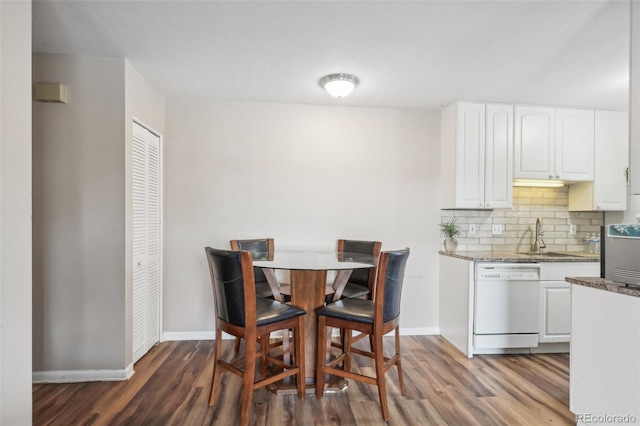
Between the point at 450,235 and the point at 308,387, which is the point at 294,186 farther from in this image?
the point at 308,387

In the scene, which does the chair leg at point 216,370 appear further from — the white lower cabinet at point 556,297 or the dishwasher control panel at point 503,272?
the white lower cabinet at point 556,297

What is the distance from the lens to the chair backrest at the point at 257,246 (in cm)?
282

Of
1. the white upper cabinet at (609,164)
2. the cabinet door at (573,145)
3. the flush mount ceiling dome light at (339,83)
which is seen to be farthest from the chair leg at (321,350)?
the white upper cabinet at (609,164)

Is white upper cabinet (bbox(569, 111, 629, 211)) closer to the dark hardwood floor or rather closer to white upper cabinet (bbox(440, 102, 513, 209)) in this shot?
white upper cabinet (bbox(440, 102, 513, 209))

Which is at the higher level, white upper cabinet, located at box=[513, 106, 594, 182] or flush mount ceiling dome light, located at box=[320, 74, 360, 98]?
flush mount ceiling dome light, located at box=[320, 74, 360, 98]

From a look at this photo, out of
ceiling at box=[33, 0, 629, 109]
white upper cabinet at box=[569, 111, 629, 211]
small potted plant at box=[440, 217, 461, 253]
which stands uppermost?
ceiling at box=[33, 0, 629, 109]

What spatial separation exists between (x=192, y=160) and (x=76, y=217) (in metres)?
1.12

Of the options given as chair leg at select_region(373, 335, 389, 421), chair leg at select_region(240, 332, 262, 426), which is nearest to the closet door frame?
chair leg at select_region(240, 332, 262, 426)

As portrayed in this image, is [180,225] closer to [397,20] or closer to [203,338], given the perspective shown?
[203,338]

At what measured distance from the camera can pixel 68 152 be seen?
233 centimetres

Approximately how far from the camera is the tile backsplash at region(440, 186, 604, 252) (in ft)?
11.2
